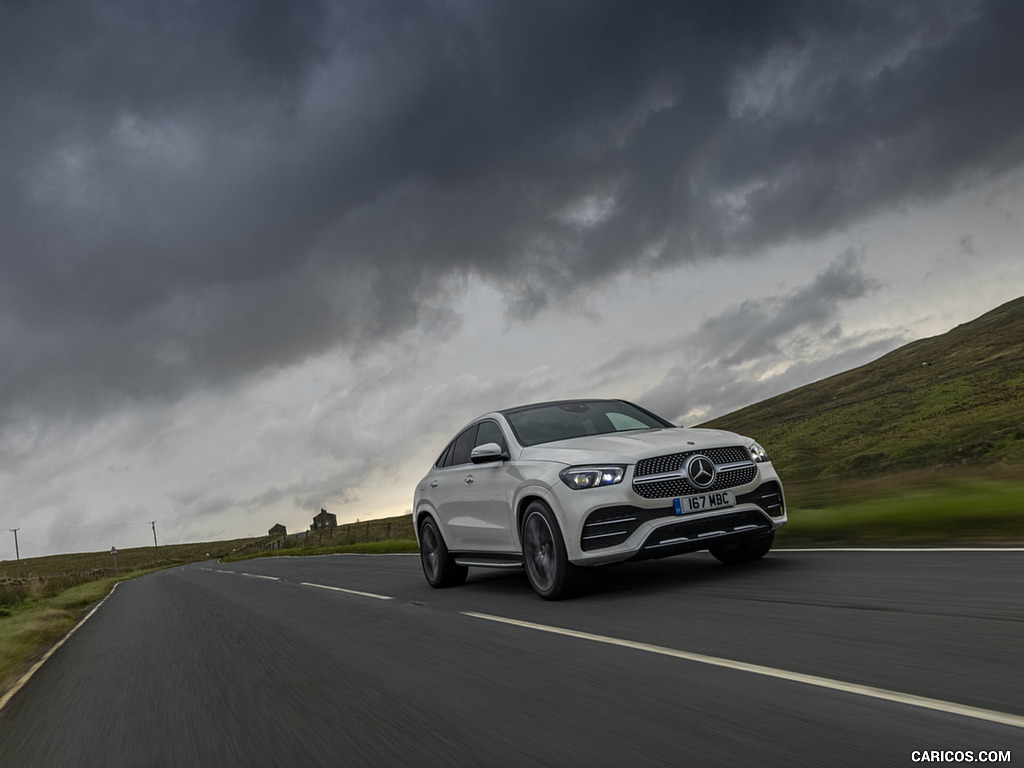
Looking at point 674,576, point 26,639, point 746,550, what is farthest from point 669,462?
point 26,639

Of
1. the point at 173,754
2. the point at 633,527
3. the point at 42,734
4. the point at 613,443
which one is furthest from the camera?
the point at 613,443

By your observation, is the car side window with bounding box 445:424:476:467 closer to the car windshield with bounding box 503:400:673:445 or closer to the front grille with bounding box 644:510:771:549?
the car windshield with bounding box 503:400:673:445

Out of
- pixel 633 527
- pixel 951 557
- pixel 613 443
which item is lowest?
pixel 951 557

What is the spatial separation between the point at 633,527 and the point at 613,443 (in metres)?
0.87

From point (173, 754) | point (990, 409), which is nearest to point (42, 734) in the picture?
point (173, 754)

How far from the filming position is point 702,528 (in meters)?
6.70

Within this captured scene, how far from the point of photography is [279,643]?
6988 mm

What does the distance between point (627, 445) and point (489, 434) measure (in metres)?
2.17

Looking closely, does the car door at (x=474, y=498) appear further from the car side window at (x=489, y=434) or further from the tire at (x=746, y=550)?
the tire at (x=746, y=550)

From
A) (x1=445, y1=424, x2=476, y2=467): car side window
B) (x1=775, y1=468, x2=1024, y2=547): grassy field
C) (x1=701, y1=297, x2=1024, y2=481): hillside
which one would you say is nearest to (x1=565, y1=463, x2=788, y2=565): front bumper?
(x1=775, y1=468, x2=1024, y2=547): grassy field

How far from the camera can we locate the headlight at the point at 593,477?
6695 mm

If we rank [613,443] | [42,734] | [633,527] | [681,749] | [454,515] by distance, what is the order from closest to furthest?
[681,749] < [42,734] < [633,527] < [613,443] < [454,515]

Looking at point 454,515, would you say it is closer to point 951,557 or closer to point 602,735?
point 951,557

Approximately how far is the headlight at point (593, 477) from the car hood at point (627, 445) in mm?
71
